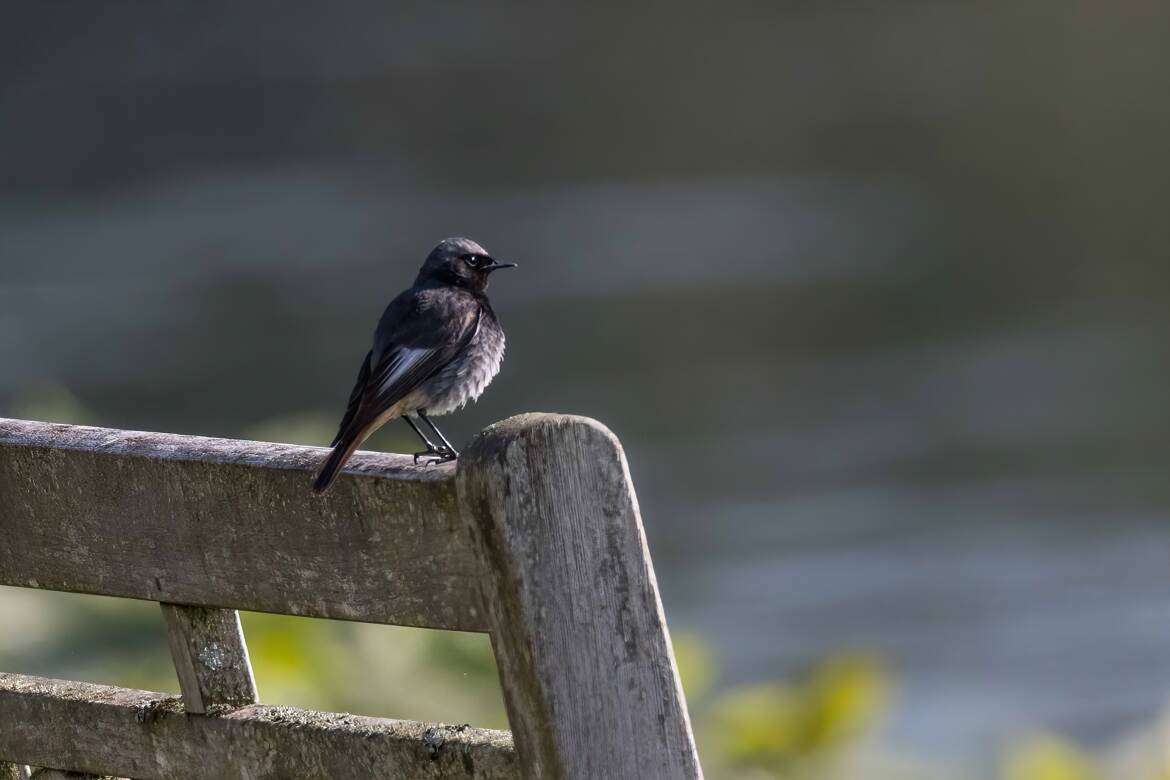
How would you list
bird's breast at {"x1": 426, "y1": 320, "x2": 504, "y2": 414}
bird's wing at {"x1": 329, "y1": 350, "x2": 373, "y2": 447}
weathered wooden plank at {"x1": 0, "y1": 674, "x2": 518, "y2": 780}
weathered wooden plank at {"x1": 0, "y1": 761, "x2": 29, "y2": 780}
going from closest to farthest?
weathered wooden plank at {"x1": 0, "y1": 674, "x2": 518, "y2": 780} < weathered wooden plank at {"x1": 0, "y1": 761, "x2": 29, "y2": 780} < bird's wing at {"x1": 329, "y1": 350, "x2": 373, "y2": 447} < bird's breast at {"x1": 426, "y1": 320, "x2": 504, "y2": 414}

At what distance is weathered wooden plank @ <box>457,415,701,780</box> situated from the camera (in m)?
1.49

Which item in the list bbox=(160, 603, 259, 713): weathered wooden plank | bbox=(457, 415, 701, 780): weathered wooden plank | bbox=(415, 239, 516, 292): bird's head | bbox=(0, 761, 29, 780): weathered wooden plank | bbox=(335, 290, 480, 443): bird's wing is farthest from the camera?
bbox=(415, 239, 516, 292): bird's head

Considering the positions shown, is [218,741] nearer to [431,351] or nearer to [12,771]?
[12,771]

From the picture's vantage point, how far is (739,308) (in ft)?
37.2

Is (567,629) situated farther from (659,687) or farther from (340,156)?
(340,156)

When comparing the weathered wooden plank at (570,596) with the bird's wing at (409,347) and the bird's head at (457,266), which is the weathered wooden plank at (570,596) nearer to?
the bird's wing at (409,347)

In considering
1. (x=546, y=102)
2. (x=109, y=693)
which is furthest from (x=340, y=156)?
(x=109, y=693)

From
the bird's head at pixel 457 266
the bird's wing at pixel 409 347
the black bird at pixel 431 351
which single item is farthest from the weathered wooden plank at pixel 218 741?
the bird's head at pixel 457 266

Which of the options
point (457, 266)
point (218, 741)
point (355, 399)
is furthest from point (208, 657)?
point (457, 266)

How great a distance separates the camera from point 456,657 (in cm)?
483

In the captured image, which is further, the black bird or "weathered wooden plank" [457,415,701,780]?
the black bird

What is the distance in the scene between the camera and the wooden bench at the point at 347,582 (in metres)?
1.50

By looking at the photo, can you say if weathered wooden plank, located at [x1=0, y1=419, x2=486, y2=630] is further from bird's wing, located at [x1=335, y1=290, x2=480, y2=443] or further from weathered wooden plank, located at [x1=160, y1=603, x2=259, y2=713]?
bird's wing, located at [x1=335, y1=290, x2=480, y2=443]

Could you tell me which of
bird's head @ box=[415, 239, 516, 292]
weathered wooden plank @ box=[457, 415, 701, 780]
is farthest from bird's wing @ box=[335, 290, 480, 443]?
weathered wooden plank @ box=[457, 415, 701, 780]
